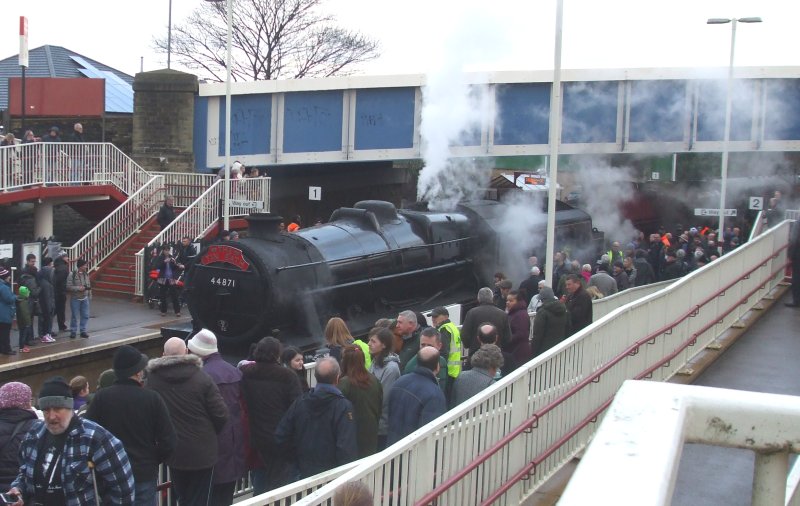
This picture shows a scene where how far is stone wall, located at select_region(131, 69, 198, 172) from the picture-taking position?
87.3ft

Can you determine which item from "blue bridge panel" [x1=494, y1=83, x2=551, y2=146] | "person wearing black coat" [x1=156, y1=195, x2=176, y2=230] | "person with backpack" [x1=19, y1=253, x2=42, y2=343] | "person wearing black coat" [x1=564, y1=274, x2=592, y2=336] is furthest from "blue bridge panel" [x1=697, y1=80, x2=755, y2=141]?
"person with backpack" [x1=19, y1=253, x2=42, y2=343]

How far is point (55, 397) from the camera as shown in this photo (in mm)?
4910

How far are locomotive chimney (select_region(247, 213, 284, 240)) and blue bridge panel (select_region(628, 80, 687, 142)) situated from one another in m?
14.8

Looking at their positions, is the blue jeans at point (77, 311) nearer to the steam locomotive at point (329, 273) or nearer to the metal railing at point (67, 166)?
the metal railing at point (67, 166)

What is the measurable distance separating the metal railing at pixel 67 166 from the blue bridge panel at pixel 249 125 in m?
3.32

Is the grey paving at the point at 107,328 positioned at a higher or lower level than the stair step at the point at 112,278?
lower

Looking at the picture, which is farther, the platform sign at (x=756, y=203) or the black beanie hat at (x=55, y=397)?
the platform sign at (x=756, y=203)

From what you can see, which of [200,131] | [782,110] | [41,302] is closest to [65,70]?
[200,131]

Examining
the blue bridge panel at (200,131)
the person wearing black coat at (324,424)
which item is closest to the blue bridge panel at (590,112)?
the blue bridge panel at (200,131)

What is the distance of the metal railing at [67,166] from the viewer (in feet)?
66.2

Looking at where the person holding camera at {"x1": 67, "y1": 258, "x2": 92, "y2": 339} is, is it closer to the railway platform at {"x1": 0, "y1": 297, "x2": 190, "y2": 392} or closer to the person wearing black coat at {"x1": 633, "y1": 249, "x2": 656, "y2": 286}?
the railway platform at {"x1": 0, "y1": 297, "x2": 190, "y2": 392}

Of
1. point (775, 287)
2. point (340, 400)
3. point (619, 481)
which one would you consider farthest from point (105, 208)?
point (619, 481)

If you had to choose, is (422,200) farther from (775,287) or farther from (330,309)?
(775,287)

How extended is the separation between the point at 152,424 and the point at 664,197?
27537 mm
